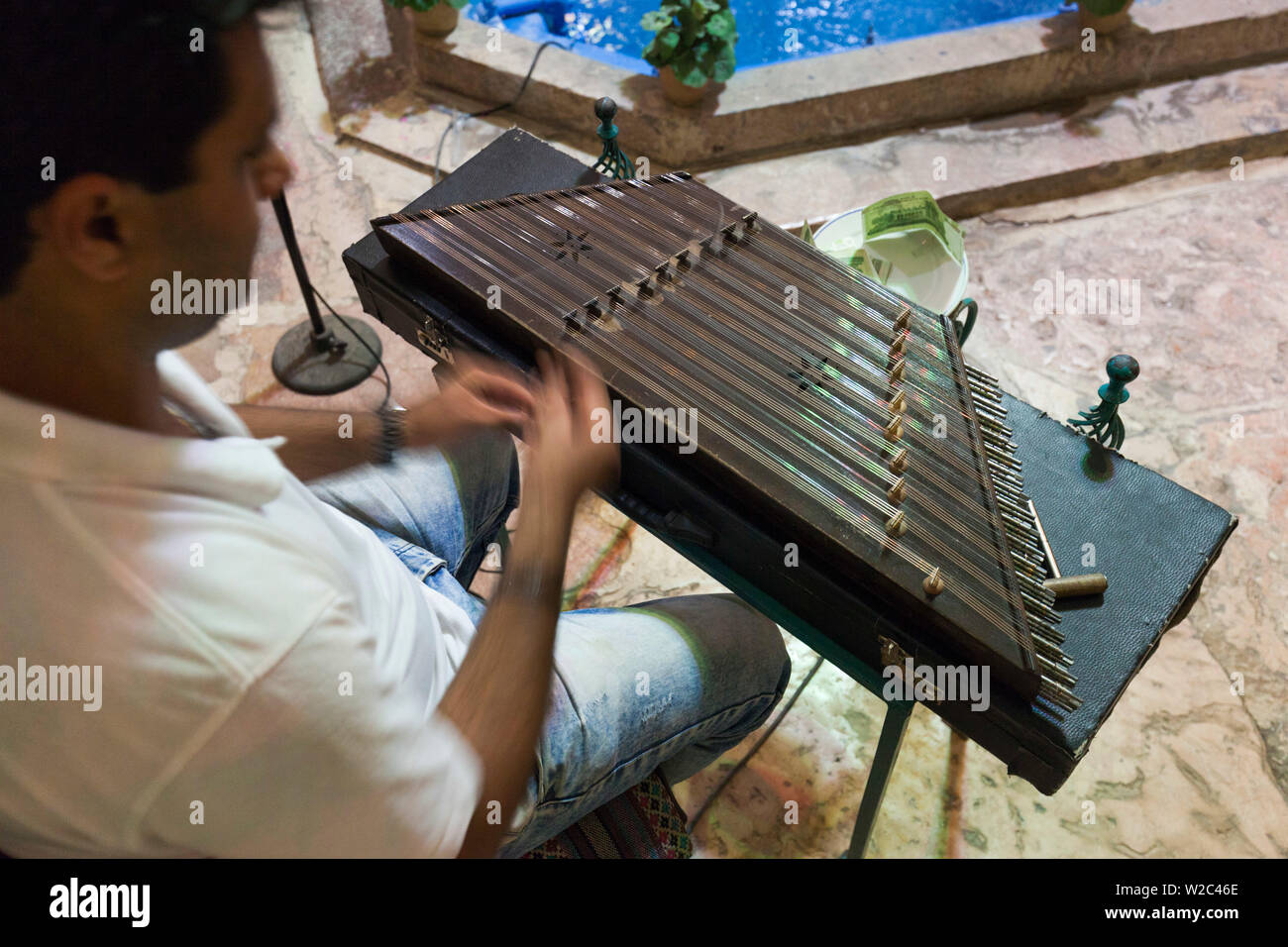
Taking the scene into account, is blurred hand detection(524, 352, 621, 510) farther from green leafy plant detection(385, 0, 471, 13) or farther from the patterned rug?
green leafy plant detection(385, 0, 471, 13)

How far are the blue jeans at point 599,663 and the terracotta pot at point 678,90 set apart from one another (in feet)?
6.04

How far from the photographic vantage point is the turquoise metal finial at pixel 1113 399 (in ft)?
5.14

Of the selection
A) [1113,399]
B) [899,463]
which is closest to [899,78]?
[1113,399]

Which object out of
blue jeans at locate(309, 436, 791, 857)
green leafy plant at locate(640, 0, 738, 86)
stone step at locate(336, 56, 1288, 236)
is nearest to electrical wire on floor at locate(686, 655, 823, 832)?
blue jeans at locate(309, 436, 791, 857)

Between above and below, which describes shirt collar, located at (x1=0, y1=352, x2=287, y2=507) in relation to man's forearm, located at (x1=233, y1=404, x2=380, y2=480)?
above

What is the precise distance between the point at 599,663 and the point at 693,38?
7.38ft

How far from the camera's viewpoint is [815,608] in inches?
52.7

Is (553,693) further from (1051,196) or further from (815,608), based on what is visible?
(1051,196)

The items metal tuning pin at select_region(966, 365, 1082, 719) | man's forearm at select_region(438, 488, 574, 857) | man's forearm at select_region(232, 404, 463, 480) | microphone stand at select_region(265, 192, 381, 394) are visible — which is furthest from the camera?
microphone stand at select_region(265, 192, 381, 394)

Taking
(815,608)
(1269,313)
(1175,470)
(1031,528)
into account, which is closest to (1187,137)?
(1269,313)

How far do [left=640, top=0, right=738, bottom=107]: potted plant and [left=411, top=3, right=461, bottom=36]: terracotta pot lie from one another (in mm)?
925

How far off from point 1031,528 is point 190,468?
1135 millimetres

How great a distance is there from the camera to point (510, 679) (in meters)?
1.10

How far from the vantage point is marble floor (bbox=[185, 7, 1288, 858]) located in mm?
1947
